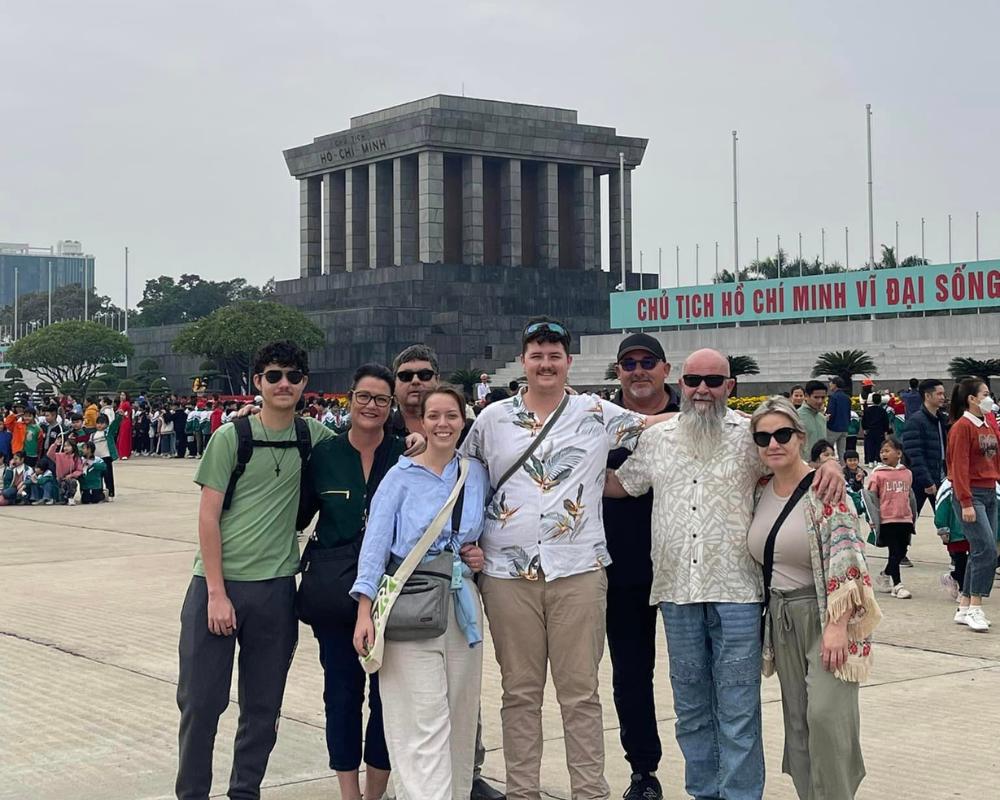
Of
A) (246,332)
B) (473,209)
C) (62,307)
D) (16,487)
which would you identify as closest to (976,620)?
(16,487)

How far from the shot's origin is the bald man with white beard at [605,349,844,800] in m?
4.44

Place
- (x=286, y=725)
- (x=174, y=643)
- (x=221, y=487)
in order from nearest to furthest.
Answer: (x=221, y=487)
(x=286, y=725)
(x=174, y=643)

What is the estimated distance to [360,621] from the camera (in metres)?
4.32

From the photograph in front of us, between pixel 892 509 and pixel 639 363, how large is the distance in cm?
521

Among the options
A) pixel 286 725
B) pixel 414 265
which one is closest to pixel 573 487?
pixel 286 725

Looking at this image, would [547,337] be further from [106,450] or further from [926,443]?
[106,450]

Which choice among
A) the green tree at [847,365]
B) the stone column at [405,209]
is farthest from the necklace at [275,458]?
the stone column at [405,209]

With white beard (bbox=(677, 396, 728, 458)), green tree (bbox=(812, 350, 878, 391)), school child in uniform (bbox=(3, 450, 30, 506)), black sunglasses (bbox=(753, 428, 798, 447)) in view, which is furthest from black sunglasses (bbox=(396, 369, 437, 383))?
green tree (bbox=(812, 350, 878, 391))

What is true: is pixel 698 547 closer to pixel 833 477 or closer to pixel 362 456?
pixel 833 477

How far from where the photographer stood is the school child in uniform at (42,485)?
724 inches

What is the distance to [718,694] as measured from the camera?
4484 mm

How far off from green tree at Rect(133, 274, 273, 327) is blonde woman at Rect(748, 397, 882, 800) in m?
93.6

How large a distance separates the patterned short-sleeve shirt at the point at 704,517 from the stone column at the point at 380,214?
52030 millimetres

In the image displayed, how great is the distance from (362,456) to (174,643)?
368 centimetres
